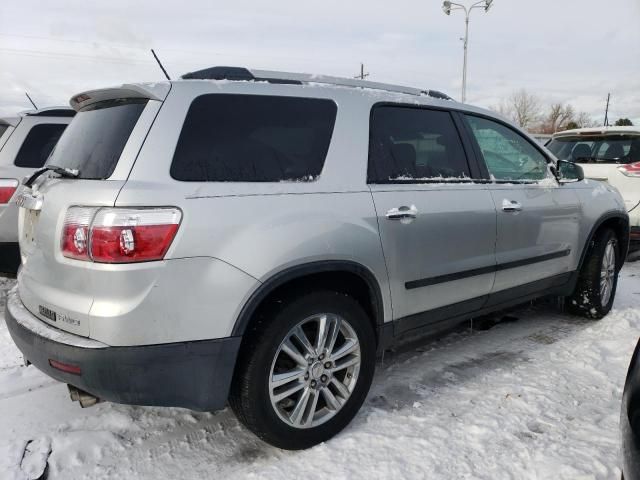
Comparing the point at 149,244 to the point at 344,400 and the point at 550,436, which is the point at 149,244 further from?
the point at 550,436

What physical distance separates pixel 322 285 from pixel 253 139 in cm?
77

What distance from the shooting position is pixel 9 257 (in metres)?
4.36

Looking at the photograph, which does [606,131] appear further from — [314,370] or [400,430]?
[314,370]

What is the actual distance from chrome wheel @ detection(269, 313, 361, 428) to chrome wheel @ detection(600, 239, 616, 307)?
2909 mm

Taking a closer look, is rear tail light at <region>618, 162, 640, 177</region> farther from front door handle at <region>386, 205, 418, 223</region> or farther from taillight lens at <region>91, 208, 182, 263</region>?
taillight lens at <region>91, 208, 182, 263</region>

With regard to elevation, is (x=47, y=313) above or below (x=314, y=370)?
above

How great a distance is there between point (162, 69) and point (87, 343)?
1.46 meters

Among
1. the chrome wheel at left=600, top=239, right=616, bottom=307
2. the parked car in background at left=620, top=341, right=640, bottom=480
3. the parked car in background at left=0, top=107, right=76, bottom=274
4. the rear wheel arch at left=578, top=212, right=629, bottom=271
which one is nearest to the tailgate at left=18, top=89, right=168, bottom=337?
the parked car in background at left=620, top=341, right=640, bottom=480

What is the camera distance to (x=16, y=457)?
2461 millimetres

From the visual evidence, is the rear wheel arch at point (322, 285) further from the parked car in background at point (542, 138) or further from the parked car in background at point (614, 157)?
the parked car in background at point (614, 157)

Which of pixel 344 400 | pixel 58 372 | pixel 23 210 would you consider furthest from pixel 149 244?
pixel 344 400

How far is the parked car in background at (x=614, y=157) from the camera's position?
648 cm

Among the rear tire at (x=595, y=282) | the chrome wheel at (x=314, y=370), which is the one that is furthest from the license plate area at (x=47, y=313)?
the rear tire at (x=595, y=282)

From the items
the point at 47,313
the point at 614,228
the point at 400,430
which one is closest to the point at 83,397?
the point at 47,313
